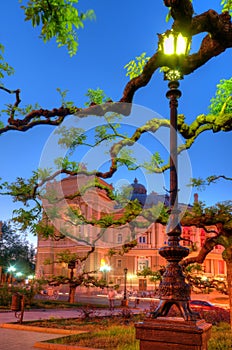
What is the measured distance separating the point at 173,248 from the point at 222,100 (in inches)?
383

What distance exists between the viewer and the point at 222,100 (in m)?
14.3

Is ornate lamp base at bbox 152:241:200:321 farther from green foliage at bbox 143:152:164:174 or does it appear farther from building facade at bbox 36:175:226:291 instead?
building facade at bbox 36:175:226:291

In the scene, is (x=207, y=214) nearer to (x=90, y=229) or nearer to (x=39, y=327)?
(x=39, y=327)

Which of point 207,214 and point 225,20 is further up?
point 225,20

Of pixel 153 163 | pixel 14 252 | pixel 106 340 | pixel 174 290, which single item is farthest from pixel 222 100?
pixel 14 252

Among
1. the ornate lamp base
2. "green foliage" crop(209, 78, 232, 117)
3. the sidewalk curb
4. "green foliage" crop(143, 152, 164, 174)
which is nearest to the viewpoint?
the ornate lamp base

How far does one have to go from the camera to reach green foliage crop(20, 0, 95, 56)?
590 cm

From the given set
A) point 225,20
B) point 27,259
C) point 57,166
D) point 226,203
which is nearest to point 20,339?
point 57,166

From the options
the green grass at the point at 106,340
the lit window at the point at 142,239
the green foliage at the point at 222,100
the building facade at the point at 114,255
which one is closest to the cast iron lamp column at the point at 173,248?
the green grass at the point at 106,340

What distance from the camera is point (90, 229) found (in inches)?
2554

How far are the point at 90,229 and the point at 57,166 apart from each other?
48.9 meters

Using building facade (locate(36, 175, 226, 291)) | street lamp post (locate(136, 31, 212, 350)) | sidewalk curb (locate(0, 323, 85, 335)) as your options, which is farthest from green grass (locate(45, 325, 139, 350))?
building facade (locate(36, 175, 226, 291))

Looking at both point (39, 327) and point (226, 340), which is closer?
point (226, 340)

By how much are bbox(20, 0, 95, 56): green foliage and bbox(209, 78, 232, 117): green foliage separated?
8684mm
